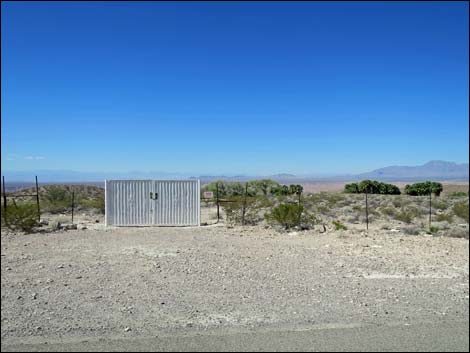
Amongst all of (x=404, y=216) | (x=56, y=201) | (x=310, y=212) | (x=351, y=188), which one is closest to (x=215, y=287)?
(x=404, y=216)

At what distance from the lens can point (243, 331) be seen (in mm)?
4676

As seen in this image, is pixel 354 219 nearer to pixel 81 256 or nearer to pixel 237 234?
pixel 237 234

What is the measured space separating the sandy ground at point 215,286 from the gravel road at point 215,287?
2 cm

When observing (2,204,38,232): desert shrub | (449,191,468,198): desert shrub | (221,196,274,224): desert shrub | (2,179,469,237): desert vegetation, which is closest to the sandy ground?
(449,191,468,198): desert shrub

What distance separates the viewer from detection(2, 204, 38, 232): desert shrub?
42.4 ft

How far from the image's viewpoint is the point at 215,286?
675 centimetres

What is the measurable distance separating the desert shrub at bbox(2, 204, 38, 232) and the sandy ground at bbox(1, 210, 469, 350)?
171 centimetres

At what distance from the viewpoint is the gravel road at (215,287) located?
489 centimetres

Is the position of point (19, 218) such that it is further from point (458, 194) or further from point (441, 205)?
point (458, 194)

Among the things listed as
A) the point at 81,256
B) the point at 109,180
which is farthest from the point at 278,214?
the point at 81,256

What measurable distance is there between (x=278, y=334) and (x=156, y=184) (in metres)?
13.2

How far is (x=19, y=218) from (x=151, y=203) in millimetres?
4915

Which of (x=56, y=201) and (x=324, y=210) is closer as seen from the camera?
(x=324, y=210)

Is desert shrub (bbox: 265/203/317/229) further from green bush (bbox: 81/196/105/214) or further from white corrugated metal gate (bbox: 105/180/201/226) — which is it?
green bush (bbox: 81/196/105/214)
